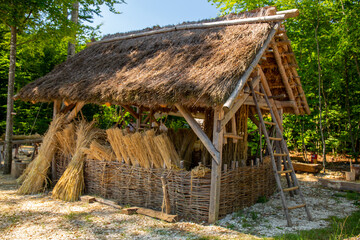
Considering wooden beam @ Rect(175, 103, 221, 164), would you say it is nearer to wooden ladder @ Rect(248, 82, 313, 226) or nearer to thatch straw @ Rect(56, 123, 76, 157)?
wooden ladder @ Rect(248, 82, 313, 226)

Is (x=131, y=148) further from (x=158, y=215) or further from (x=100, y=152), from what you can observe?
(x=158, y=215)

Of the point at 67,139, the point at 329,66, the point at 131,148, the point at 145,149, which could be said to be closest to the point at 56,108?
the point at 67,139

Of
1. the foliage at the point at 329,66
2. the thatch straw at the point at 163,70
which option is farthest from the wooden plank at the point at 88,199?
the foliage at the point at 329,66

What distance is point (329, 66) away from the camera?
9711mm

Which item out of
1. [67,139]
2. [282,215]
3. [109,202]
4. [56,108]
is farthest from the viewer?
[56,108]

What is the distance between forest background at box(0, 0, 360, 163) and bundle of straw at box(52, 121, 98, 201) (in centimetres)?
307

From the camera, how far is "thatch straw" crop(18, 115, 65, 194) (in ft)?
20.0

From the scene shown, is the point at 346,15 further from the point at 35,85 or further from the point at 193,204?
the point at 35,85

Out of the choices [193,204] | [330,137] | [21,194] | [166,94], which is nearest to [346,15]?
[330,137]

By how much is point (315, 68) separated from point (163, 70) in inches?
256

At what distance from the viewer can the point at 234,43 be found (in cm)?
524

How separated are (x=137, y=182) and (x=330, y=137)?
24.1 feet

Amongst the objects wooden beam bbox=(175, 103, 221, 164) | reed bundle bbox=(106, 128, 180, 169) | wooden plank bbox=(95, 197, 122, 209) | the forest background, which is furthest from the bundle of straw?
the forest background

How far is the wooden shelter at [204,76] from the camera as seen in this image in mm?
4531
